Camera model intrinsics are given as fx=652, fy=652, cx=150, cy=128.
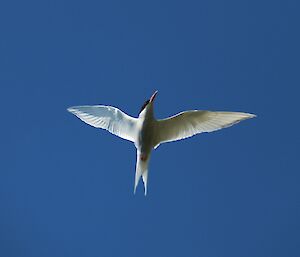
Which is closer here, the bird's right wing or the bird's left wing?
the bird's right wing

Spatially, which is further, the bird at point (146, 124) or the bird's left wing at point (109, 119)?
the bird's left wing at point (109, 119)

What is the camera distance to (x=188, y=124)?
9.85 ft

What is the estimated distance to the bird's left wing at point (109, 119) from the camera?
302 cm

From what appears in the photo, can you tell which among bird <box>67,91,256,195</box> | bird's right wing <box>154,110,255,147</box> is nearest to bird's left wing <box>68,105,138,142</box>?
bird <box>67,91,256,195</box>

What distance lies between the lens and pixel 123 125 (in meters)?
3.04

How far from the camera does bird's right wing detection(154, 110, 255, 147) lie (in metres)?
2.91

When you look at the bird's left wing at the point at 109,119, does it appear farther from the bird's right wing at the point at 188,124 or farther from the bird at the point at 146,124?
the bird's right wing at the point at 188,124

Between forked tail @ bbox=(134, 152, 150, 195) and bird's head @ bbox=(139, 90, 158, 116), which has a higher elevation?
bird's head @ bbox=(139, 90, 158, 116)

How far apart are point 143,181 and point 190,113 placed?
0.37m

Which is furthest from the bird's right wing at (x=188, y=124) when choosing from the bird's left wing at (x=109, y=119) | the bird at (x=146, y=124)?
the bird's left wing at (x=109, y=119)

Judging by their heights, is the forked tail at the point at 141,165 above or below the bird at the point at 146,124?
below

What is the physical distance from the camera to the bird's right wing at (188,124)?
2908mm

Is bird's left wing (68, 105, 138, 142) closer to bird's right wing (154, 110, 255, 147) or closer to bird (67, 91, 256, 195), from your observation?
bird (67, 91, 256, 195)

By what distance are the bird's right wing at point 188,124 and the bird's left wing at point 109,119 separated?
0.14 meters
